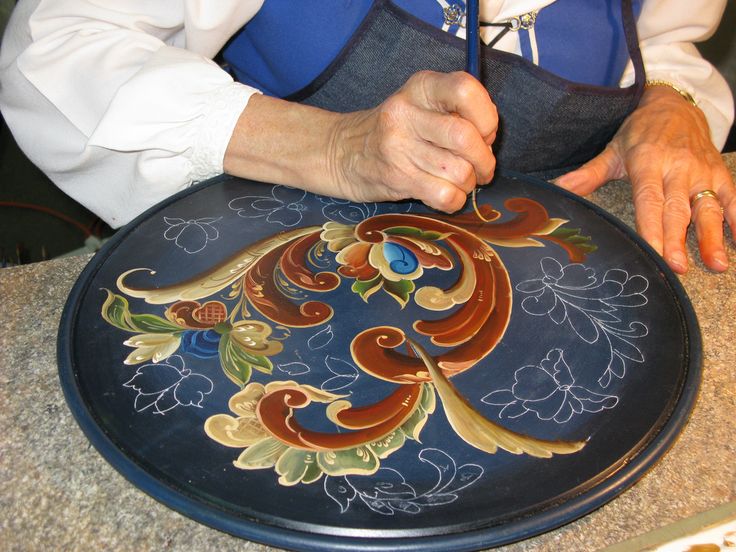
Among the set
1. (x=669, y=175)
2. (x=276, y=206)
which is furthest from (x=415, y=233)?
(x=669, y=175)

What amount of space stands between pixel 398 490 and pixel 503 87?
0.55m

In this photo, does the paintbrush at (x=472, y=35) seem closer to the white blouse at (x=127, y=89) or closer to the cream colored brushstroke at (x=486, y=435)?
the white blouse at (x=127, y=89)

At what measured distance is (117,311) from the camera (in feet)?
2.19

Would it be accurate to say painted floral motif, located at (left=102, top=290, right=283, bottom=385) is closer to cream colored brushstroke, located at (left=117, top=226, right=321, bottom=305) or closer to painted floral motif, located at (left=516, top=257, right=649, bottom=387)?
cream colored brushstroke, located at (left=117, top=226, right=321, bottom=305)

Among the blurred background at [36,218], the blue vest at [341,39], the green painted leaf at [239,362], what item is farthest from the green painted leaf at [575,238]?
the blurred background at [36,218]

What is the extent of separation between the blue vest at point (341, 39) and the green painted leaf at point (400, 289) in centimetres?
30

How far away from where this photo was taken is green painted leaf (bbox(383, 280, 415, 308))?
694 millimetres

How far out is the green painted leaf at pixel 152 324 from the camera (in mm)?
652

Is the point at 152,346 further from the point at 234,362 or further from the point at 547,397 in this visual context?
the point at 547,397

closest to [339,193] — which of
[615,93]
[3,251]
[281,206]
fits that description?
[281,206]

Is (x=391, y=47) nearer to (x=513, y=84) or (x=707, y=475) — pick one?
(x=513, y=84)

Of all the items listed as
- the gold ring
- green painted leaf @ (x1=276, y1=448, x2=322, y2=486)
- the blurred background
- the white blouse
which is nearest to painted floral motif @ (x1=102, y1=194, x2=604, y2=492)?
green painted leaf @ (x1=276, y1=448, x2=322, y2=486)

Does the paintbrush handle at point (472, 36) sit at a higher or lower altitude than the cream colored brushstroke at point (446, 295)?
higher

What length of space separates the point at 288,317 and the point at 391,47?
361 millimetres
